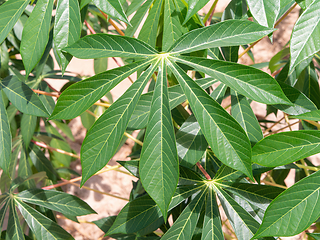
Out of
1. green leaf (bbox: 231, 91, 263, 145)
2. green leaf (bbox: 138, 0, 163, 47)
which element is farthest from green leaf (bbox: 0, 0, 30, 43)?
green leaf (bbox: 231, 91, 263, 145)

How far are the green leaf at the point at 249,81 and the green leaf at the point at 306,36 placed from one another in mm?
63

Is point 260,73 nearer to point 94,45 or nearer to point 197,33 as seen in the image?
point 197,33

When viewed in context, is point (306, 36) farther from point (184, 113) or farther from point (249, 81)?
point (184, 113)

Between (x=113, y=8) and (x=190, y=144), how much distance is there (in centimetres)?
34

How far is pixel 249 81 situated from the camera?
481mm

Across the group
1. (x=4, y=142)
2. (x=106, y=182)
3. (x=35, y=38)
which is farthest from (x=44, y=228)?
(x=106, y=182)

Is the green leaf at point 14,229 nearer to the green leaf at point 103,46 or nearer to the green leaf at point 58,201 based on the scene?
the green leaf at point 58,201

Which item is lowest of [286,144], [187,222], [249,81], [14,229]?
[14,229]

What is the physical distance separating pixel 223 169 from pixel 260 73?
0.25 metres

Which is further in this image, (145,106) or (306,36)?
(145,106)

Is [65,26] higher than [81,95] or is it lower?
higher

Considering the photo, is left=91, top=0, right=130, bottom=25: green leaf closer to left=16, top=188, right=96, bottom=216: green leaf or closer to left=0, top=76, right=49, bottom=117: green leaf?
left=0, top=76, right=49, bottom=117: green leaf

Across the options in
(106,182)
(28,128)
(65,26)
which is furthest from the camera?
(106,182)

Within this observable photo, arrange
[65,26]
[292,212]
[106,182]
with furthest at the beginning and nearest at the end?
[106,182] < [65,26] < [292,212]
